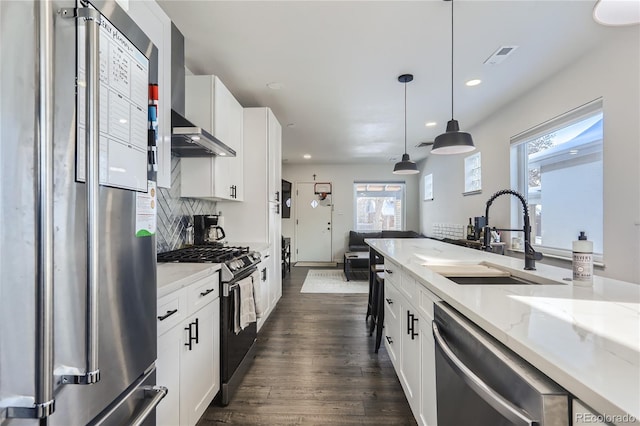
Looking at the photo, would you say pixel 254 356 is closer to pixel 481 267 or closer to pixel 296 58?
pixel 481 267

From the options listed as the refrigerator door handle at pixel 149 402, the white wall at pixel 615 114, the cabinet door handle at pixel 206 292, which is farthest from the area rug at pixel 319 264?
the refrigerator door handle at pixel 149 402

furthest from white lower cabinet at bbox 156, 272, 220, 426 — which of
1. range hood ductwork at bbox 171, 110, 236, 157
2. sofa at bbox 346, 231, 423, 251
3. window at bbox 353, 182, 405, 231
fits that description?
window at bbox 353, 182, 405, 231

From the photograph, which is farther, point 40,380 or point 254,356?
point 254,356

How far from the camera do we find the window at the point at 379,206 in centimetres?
759

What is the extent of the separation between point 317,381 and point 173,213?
183 cm

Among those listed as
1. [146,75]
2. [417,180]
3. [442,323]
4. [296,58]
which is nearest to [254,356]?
[442,323]

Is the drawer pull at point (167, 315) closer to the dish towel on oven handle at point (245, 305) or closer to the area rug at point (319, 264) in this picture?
the dish towel on oven handle at point (245, 305)

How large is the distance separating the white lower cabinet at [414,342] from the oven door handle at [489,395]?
1.17 ft

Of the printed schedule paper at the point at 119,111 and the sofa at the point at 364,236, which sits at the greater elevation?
the printed schedule paper at the point at 119,111

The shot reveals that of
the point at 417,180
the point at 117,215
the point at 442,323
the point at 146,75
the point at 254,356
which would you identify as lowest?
the point at 254,356

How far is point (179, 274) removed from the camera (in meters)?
1.49

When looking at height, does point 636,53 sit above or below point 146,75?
above

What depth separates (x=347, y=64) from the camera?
102 inches

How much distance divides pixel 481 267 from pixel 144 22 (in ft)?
7.86
